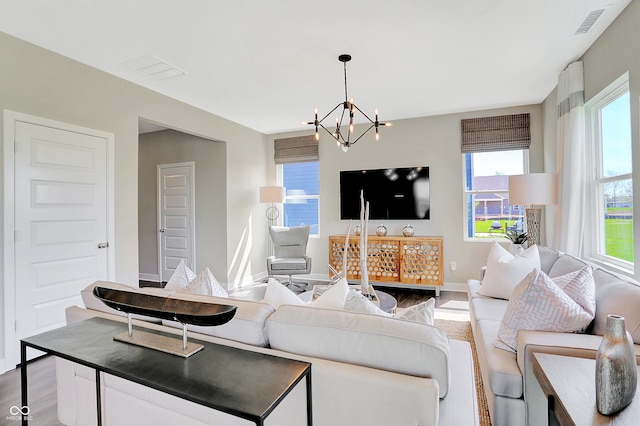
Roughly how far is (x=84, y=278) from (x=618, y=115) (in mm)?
4783

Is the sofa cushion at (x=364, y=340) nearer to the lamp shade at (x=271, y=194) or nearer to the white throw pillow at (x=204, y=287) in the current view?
the white throw pillow at (x=204, y=287)

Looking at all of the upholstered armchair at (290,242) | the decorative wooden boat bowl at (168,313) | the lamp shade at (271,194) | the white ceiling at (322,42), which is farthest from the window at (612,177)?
the lamp shade at (271,194)

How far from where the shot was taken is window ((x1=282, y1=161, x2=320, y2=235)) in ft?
18.3

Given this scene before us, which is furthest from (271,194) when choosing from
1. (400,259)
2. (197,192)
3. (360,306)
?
(360,306)

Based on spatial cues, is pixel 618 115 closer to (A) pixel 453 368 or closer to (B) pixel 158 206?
(A) pixel 453 368

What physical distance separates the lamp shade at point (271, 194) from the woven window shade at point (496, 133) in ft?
9.20

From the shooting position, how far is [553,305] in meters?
1.58

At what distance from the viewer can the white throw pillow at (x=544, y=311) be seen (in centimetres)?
157

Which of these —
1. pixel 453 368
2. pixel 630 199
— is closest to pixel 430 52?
pixel 630 199

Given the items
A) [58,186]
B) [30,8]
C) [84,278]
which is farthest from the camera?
[84,278]

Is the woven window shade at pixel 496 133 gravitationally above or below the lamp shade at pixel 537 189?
above

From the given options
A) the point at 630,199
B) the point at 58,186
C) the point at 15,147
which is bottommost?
the point at 630,199

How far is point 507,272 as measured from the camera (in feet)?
8.63

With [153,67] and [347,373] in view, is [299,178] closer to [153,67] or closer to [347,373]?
[153,67]
